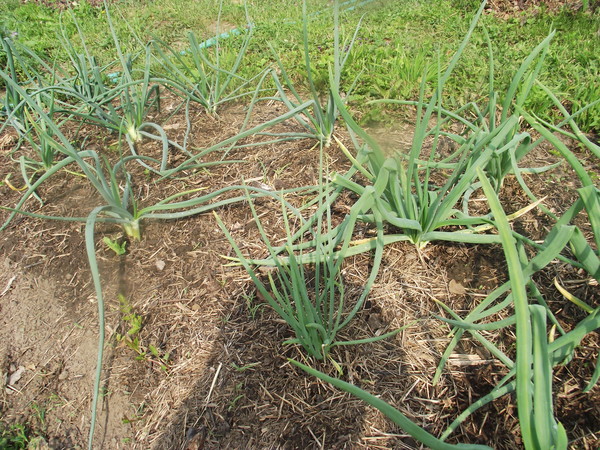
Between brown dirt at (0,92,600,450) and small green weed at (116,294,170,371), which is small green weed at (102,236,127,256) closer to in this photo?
brown dirt at (0,92,600,450)

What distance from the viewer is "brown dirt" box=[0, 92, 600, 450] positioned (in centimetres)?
118

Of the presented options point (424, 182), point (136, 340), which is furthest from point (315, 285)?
point (136, 340)

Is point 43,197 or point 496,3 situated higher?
point 43,197

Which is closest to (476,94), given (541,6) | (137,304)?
(541,6)

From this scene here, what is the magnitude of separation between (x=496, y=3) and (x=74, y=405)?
4019 mm

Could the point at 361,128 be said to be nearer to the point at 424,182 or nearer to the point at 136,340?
the point at 424,182

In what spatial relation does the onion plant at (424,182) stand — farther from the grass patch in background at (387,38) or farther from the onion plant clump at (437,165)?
the grass patch in background at (387,38)

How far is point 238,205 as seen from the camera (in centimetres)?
187

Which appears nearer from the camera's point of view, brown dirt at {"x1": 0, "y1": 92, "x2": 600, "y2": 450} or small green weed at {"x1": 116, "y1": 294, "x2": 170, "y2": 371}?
brown dirt at {"x1": 0, "y1": 92, "x2": 600, "y2": 450}

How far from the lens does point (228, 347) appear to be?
1.39 m

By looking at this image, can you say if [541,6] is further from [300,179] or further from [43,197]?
[43,197]

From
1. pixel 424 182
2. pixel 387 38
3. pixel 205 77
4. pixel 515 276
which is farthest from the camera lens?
pixel 387 38

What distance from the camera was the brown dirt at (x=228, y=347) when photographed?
118 centimetres

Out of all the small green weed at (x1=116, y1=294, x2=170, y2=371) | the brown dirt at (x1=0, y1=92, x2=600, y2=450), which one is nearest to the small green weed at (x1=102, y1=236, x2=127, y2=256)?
the brown dirt at (x1=0, y1=92, x2=600, y2=450)
